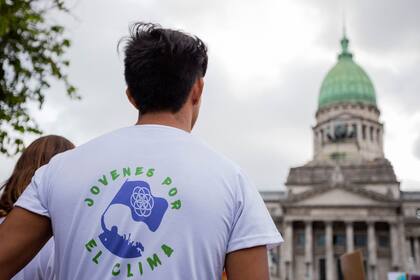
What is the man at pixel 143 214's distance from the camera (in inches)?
80.4

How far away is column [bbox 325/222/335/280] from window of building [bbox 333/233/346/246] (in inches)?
53.1

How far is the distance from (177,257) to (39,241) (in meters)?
0.61

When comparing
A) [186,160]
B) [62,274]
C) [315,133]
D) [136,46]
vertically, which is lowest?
[62,274]

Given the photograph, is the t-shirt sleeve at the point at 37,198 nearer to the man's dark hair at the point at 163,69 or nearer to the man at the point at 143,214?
the man at the point at 143,214

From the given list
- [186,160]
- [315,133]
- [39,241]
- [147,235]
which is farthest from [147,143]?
[315,133]

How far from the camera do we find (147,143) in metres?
2.21

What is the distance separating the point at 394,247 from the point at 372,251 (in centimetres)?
219

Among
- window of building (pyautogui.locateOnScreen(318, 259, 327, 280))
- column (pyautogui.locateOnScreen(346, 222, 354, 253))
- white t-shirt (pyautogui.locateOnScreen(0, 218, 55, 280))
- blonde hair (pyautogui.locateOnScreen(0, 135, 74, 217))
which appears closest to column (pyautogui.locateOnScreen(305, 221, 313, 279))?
window of building (pyautogui.locateOnScreen(318, 259, 327, 280))

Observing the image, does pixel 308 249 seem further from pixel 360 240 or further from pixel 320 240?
pixel 360 240

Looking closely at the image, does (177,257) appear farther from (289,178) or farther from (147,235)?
(289,178)

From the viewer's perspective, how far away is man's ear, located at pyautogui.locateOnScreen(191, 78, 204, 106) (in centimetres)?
242

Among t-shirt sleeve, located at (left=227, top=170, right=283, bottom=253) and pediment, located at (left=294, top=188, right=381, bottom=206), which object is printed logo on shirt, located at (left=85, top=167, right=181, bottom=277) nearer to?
t-shirt sleeve, located at (left=227, top=170, right=283, bottom=253)

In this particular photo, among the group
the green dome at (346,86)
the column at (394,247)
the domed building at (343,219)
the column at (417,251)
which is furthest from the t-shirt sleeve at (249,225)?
the green dome at (346,86)

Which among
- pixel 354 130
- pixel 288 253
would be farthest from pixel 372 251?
pixel 354 130
